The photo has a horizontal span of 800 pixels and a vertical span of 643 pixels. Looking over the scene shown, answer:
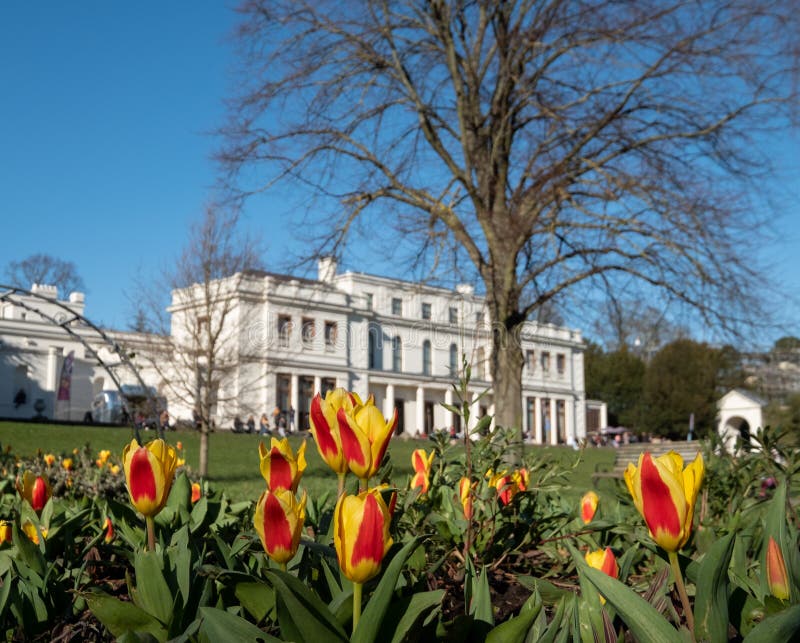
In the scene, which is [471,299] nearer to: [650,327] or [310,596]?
[650,327]

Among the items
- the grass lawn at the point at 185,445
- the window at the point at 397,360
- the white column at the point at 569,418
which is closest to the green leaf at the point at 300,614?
the grass lawn at the point at 185,445

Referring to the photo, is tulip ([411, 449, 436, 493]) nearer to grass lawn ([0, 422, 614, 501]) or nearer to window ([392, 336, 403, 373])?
grass lawn ([0, 422, 614, 501])

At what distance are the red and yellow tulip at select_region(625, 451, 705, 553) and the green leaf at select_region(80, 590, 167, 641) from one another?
860 mm

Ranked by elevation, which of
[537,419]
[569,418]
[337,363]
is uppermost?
[337,363]

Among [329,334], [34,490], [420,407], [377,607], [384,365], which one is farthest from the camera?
[420,407]

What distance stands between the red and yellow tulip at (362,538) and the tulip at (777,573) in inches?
27.0

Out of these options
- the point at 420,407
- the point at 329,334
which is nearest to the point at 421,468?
the point at 329,334

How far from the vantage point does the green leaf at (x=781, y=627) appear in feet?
3.37

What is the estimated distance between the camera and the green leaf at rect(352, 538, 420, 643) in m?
1.13

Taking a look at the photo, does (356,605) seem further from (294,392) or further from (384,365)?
(384,365)

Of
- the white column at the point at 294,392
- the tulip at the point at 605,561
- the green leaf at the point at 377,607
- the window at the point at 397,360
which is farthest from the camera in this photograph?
the window at the point at 397,360

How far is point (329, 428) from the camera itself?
1534mm

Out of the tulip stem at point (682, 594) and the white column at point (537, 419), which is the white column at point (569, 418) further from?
the tulip stem at point (682, 594)

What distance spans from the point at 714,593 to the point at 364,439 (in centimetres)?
62
